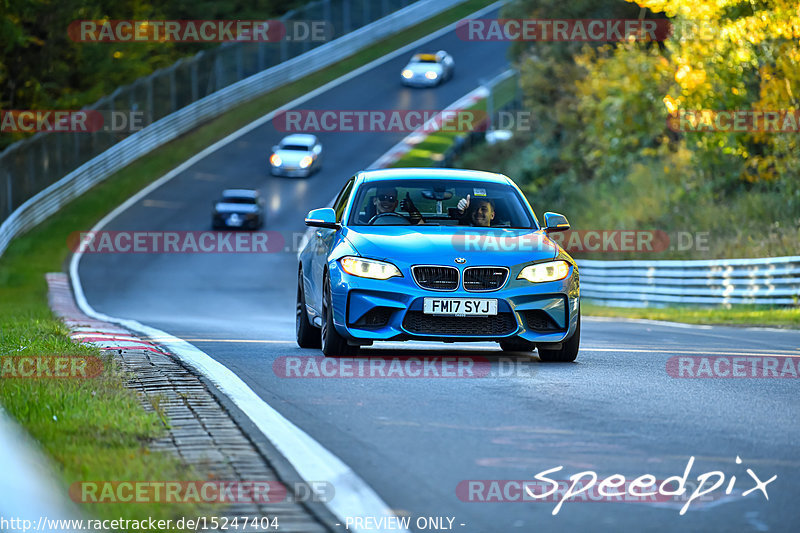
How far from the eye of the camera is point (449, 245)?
38.2 feet

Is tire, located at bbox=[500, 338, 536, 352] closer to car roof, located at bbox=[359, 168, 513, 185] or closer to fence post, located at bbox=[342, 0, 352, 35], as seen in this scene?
car roof, located at bbox=[359, 168, 513, 185]

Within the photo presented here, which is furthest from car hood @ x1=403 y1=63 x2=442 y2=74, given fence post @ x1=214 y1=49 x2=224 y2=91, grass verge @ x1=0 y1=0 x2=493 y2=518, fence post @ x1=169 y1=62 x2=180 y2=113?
grass verge @ x1=0 y1=0 x2=493 y2=518

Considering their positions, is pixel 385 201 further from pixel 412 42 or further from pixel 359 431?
pixel 412 42

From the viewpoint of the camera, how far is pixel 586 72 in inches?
1950

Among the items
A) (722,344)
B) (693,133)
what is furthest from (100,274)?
(722,344)

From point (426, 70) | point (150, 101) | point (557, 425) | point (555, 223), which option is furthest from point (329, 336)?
point (426, 70)

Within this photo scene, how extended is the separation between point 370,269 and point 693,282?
1989 cm

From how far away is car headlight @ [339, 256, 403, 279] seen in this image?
11.4 m

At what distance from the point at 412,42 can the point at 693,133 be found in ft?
144

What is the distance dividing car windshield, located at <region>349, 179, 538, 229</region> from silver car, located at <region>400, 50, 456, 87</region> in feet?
186

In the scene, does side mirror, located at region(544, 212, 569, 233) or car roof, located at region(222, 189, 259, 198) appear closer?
side mirror, located at region(544, 212, 569, 233)

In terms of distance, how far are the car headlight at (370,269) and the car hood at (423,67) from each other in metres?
58.3
